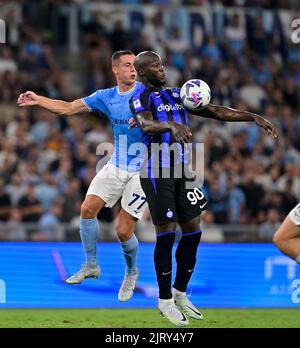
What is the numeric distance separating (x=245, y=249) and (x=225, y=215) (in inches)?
105

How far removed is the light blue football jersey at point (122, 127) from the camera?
41.4 ft

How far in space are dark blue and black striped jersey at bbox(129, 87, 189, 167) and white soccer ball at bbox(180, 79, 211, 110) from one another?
14 cm

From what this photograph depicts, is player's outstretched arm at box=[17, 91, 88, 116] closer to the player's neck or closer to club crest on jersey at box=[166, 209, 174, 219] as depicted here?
the player's neck

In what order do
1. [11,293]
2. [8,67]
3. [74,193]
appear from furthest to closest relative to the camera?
[8,67]
[74,193]
[11,293]

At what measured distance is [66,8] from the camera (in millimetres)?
22766

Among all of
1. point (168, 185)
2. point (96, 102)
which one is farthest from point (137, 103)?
point (96, 102)

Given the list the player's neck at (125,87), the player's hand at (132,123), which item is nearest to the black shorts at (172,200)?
the player's hand at (132,123)

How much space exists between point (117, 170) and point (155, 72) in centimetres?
166

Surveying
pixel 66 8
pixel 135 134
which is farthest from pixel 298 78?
pixel 135 134

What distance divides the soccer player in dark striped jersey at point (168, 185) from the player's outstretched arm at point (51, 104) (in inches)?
52.8

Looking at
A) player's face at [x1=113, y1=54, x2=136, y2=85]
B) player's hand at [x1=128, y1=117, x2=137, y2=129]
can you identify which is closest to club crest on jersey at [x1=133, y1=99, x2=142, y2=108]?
player's hand at [x1=128, y1=117, x2=137, y2=129]
